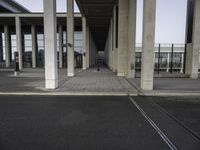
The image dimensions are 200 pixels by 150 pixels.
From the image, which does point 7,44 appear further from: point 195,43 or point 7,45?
point 195,43

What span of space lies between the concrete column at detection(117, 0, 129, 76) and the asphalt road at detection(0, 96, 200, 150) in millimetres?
10068

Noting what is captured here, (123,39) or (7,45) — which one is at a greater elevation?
(7,45)

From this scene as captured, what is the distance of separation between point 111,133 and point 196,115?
10.1ft

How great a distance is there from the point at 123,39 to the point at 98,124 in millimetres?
13735

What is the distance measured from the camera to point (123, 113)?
594 centimetres

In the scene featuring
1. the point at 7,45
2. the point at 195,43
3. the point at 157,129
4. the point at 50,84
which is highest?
the point at 7,45

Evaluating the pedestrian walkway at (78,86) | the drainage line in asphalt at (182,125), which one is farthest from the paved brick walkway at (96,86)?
the drainage line in asphalt at (182,125)

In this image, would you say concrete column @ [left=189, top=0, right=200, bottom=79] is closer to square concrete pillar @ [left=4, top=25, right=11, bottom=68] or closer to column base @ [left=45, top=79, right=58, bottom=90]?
column base @ [left=45, top=79, right=58, bottom=90]

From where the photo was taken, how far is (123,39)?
57.9ft

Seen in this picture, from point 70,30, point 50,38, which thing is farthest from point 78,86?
point 70,30

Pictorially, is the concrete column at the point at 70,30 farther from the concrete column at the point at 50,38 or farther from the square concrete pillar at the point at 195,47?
the square concrete pillar at the point at 195,47

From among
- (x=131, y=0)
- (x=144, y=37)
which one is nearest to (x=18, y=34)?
(x=131, y=0)

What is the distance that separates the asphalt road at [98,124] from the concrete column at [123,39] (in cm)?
1007

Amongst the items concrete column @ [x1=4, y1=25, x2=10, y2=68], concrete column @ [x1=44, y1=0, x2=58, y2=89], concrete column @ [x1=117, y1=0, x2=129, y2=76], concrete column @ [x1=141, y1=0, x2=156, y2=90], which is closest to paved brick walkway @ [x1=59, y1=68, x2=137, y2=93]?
concrete column @ [x1=141, y1=0, x2=156, y2=90]
